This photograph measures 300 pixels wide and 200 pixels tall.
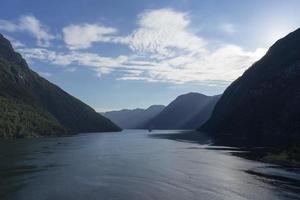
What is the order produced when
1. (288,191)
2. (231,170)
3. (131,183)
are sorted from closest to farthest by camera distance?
(288,191) → (131,183) → (231,170)

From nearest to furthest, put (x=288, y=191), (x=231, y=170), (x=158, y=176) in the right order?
(x=288, y=191)
(x=158, y=176)
(x=231, y=170)

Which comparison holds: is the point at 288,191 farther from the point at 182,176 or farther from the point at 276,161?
the point at 276,161

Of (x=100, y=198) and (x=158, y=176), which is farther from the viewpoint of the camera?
(x=158, y=176)

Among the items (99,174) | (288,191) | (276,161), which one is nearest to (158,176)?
(99,174)

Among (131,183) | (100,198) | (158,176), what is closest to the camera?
(100,198)

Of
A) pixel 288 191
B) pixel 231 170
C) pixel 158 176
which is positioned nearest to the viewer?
pixel 288 191

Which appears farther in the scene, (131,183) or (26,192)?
(131,183)

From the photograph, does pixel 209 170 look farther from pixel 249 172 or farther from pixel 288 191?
pixel 288 191

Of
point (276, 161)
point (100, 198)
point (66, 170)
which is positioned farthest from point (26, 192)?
point (276, 161)
